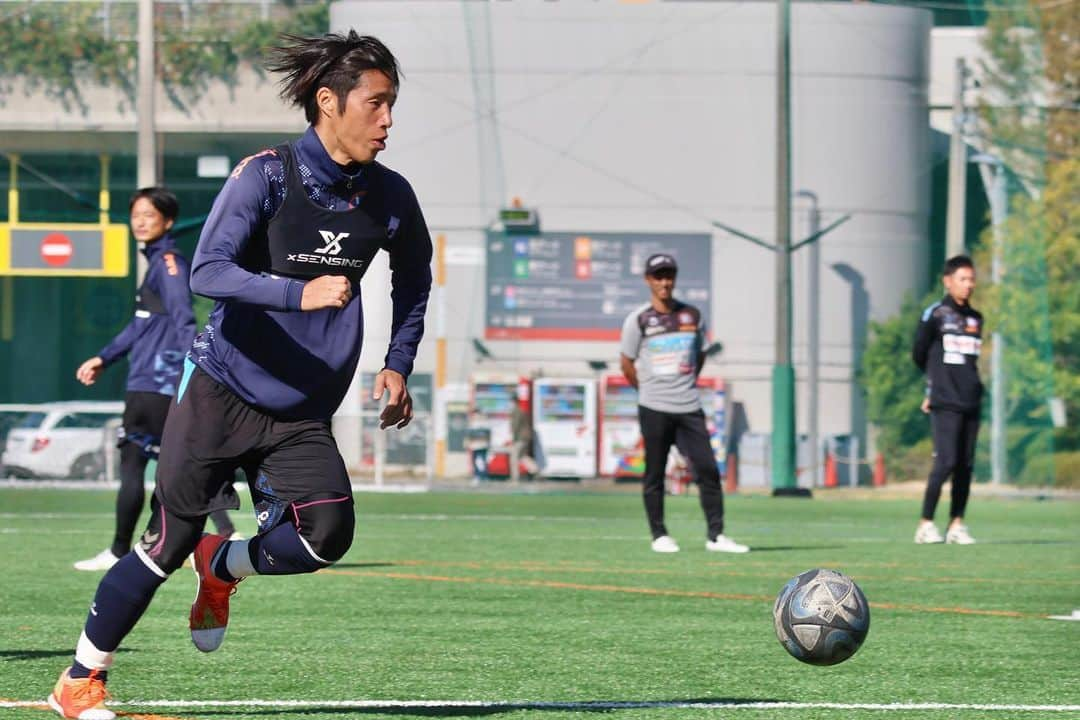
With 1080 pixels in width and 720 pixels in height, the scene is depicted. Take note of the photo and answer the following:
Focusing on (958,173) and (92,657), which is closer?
(92,657)

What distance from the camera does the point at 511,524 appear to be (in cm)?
1681

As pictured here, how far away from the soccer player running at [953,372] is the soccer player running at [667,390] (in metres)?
1.81

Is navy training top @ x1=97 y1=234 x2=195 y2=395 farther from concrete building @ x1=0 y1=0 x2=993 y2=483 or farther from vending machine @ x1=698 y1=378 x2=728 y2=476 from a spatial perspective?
vending machine @ x1=698 y1=378 x2=728 y2=476

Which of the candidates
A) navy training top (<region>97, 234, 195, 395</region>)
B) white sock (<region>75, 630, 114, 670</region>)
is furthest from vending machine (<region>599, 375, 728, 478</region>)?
white sock (<region>75, 630, 114, 670</region>)

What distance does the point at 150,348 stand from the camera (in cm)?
1032

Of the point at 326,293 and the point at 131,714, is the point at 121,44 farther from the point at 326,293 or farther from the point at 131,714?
the point at 326,293

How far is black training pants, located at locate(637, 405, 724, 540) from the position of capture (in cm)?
1288

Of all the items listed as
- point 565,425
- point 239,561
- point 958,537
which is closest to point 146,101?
point 565,425

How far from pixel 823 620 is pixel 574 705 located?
87cm

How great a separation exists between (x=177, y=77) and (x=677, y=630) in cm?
2568

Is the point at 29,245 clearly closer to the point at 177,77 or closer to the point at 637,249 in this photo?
the point at 177,77

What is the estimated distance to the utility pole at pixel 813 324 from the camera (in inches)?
1378

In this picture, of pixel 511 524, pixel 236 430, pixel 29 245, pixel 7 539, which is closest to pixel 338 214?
pixel 236 430

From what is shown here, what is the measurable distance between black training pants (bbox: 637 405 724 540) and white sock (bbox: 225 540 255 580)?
7236 millimetres
